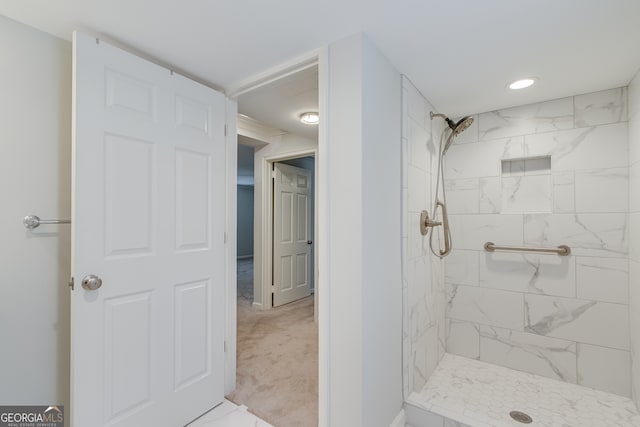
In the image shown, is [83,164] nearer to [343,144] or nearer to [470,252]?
[343,144]

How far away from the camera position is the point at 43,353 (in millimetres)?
1413

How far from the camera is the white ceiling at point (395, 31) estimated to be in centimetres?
123

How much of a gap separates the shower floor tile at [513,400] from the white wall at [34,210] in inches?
80.0

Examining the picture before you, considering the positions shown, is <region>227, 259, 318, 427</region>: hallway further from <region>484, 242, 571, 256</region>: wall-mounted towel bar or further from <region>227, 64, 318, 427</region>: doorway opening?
<region>484, 242, 571, 256</region>: wall-mounted towel bar

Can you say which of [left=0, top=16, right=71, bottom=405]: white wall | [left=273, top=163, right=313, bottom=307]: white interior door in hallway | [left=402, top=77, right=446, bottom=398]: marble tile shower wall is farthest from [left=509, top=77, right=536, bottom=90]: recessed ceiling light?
[left=273, top=163, right=313, bottom=307]: white interior door in hallway

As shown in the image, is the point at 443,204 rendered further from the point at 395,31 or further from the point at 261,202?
the point at 261,202

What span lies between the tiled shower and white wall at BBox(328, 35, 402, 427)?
13.6 inches

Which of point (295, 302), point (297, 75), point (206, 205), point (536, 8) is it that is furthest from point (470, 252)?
point (295, 302)

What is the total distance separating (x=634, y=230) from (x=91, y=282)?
10.2 feet

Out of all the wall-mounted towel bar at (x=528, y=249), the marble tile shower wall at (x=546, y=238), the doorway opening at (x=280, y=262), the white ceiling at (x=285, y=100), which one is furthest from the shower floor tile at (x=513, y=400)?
the white ceiling at (x=285, y=100)

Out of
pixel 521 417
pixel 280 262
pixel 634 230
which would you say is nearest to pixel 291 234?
pixel 280 262

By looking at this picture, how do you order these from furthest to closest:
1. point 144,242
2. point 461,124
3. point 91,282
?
point 461,124 < point 144,242 < point 91,282

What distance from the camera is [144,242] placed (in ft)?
5.03

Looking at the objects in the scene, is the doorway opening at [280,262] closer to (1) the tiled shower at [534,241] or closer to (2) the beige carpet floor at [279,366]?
(2) the beige carpet floor at [279,366]
